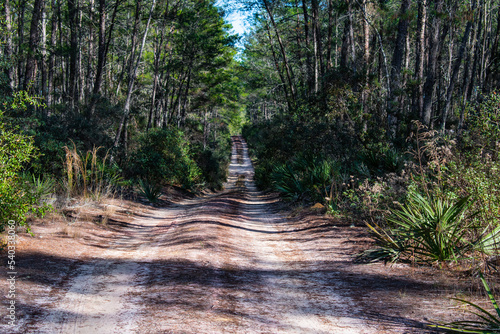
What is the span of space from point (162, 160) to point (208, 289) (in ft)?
51.4

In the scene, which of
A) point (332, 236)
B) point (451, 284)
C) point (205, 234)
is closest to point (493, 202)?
point (451, 284)

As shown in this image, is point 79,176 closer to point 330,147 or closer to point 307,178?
point 307,178

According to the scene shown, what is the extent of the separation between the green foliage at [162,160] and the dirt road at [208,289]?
1106 cm

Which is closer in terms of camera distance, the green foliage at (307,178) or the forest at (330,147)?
the forest at (330,147)

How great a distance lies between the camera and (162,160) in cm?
1995

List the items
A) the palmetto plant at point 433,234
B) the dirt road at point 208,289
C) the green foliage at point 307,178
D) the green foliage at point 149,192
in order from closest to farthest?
1. the dirt road at point 208,289
2. the palmetto plant at point 433,234
3. the green foliage at point 307,178
4. the green foliage at point 149,192

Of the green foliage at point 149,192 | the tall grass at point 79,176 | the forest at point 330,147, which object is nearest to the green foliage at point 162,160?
the forest at point 330,147

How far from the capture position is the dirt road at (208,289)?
390 cm

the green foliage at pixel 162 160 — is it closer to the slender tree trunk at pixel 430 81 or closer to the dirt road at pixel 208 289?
the dirt road at pixel 208 289

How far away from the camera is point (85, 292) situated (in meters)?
4.80

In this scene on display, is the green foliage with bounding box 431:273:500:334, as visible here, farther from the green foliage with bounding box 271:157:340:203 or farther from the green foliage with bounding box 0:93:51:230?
the green foliage with bounding box 271:157:340:203

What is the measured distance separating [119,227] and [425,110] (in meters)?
12.0

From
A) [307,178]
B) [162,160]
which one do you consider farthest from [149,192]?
[307,178]

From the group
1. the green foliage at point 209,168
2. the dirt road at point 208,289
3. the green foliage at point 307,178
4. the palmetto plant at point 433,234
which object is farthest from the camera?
the green foliage at point 209,168
